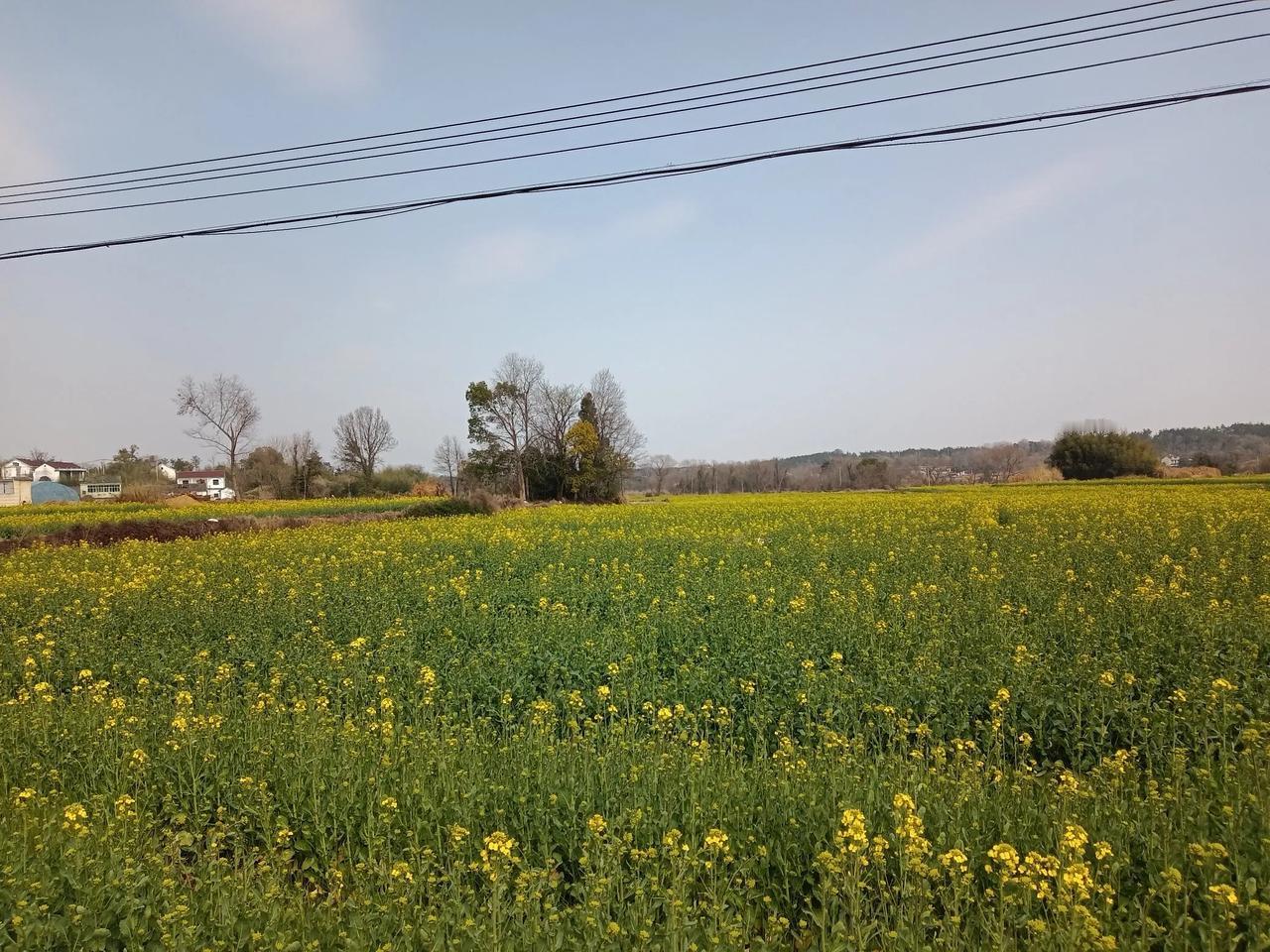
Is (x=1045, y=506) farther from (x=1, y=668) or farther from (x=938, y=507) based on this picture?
(x=1, y=668)

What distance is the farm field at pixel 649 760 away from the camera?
3.36 meters

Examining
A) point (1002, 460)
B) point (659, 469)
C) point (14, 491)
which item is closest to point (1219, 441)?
point (1002, 460)

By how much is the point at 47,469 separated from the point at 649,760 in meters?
125

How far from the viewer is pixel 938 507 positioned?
2450 centimetres

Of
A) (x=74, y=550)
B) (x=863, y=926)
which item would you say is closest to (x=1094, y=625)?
(x=863, y=926)

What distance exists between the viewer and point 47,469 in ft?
320

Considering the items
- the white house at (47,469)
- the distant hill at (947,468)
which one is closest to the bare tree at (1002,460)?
the distant hill at (947,468)

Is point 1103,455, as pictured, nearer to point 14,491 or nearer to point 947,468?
point 947,468

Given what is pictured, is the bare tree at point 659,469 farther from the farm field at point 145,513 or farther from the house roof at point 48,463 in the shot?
the house roof at point 48,463

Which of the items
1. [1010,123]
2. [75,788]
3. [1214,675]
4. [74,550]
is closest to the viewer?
[75,788]

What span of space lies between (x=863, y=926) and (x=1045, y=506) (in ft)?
78.2

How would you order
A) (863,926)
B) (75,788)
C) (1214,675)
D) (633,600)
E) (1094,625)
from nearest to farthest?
(863,926)
(75,788)
(1214,675)
(1094,625)
(633,600)

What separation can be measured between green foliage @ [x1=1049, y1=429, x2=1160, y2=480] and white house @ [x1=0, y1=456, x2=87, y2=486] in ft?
375

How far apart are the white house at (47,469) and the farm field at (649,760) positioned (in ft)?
345
